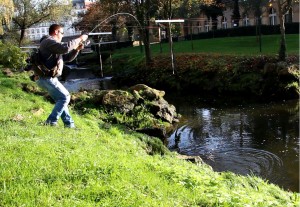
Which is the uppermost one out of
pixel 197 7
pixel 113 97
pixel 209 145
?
pixel 197 7

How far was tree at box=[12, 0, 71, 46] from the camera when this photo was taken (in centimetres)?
4516

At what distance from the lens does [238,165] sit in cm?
1056

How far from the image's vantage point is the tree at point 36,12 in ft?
148

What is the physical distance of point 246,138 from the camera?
13.3 metres

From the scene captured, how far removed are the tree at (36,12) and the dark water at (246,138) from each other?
3090 centimetres

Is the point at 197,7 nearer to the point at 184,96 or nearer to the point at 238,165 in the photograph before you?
the point at 184,96

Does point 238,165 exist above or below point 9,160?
below

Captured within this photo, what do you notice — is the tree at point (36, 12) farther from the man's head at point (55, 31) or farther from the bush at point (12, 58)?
the man's head at point (55, 31)

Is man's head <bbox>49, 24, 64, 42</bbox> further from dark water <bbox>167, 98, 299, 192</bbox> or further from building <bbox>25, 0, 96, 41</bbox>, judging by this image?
building <bbox>25, 0, 96, 41</bbox>

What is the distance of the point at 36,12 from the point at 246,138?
3867 cm

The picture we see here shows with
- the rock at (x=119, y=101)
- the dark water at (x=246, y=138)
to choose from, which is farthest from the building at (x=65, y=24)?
the dark water at (x=246, y=138)

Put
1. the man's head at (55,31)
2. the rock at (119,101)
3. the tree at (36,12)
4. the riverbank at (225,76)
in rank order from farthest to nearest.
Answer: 1. the tree at (36,12)
2. the riverbank at (225,76)
3. the rock at (119,101)
4. the man's head at (55,31)

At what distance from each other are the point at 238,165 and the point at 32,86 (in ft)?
32.3

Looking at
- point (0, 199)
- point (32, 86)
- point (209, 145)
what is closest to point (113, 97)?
point (32, 86)
